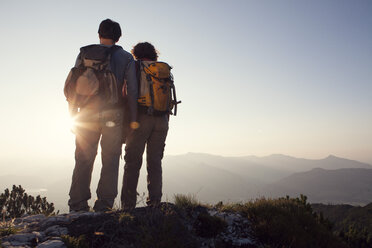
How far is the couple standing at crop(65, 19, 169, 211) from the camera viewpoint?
4.32 meters

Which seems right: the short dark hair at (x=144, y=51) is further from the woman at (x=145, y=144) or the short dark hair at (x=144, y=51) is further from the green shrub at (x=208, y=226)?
the green shrub at (x=208, y=226)

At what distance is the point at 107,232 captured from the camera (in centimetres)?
301

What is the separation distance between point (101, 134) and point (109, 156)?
444 mm

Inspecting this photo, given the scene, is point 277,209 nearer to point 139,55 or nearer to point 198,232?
point 198,232

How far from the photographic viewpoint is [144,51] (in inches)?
201

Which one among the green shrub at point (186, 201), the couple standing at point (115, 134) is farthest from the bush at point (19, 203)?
the green shrub at point (186, 201)

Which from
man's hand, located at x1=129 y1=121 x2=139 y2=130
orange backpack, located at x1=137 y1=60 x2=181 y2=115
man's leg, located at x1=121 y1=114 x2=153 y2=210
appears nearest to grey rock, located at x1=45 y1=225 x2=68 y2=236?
man's leg, located at x1=121 y1=114 x2=153 y2=210

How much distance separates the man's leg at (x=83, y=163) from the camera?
432 centimetres

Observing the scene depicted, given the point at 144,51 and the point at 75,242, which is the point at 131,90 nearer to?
the point at 144,51

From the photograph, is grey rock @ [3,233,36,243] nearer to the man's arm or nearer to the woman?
the woman

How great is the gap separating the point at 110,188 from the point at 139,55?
2.74 metres

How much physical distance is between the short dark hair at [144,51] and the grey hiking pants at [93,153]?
1.40 metres

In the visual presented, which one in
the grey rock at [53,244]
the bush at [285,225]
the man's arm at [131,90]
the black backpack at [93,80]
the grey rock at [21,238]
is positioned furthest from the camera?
the man's arm at [131,90]

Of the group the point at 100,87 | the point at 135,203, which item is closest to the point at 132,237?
the point at 135,203
